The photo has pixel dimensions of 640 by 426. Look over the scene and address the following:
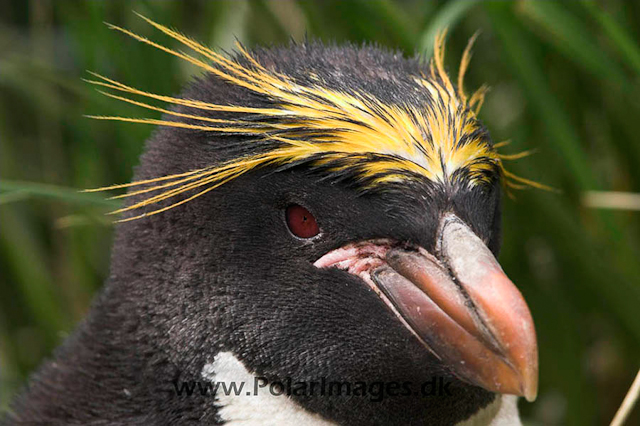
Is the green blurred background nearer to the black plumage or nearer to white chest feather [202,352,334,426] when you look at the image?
the black plumage

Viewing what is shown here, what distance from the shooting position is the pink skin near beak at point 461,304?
1449mm

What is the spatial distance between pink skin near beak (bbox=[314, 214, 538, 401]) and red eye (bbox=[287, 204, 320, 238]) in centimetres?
8

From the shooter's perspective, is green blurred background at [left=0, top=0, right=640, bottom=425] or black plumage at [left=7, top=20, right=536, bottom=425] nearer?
black plumage at [left=7, top=20, right=536, bottom=425]

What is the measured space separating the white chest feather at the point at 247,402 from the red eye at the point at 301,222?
10.8 inches

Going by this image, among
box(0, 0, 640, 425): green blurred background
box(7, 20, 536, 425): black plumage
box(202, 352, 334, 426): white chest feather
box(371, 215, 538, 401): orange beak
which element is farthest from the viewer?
box(0, 0, 640, 425): green blurred background

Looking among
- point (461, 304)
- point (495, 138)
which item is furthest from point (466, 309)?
point (495, 138)

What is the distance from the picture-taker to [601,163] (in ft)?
10.0

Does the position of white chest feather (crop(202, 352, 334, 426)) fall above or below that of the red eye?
below

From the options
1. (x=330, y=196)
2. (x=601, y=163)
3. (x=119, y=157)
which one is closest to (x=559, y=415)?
(x=601, y=163)

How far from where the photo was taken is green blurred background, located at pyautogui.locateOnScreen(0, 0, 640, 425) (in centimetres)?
246

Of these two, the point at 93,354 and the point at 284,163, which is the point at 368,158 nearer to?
the point at 284,163

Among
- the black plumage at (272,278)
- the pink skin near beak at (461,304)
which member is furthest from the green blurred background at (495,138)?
the pink skin near beak at (461,304)

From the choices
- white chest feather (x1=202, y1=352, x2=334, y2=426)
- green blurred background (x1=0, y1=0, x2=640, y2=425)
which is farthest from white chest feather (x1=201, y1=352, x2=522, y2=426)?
green blurred background (x1=0, y1=0, x2=640, y2=425)

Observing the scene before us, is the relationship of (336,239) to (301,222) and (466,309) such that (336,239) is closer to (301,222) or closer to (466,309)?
(301,222)
